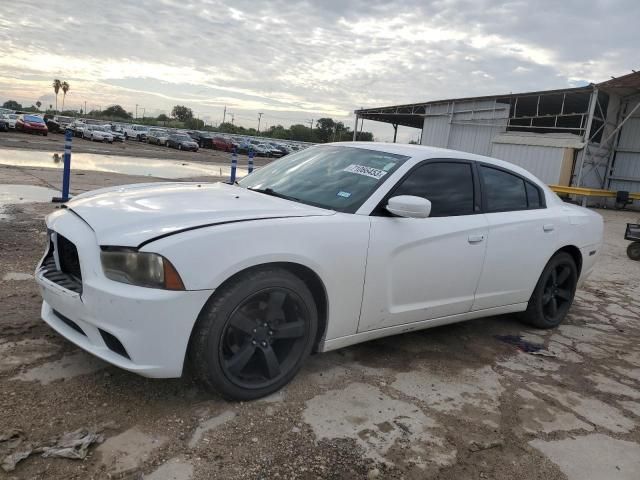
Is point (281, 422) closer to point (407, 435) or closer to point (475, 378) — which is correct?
point (407, 435)

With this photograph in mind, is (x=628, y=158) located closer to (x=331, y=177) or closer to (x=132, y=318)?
(x=331, y=177)

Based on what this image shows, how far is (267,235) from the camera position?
2.92m

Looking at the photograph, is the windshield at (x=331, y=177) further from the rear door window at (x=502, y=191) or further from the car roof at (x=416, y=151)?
the rear door window at (x=502, y=191)

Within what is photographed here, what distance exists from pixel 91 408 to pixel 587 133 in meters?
22.0

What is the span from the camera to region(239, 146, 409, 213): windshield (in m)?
3.54

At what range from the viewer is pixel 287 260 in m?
2.97

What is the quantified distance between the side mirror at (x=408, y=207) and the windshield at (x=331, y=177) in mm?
230

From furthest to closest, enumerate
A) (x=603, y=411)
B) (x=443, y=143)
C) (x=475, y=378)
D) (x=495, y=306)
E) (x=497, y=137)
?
1. (x=443, y=143)
2. (x=497, y=137)
3. (x=495, y=306)
4. (x=475, y=378)
5. (x=603, y=411)

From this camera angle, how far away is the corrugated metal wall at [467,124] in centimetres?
2519

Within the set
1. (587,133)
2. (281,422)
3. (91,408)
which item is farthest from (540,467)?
(587,133)

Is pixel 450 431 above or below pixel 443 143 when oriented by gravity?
below

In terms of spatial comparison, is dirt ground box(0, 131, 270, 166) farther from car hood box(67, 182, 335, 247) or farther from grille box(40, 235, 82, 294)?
grille box(40, 235, 82, 294)

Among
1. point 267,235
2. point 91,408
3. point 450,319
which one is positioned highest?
point 267,235

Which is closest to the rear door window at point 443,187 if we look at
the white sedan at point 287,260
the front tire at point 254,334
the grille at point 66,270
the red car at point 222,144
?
the white sedan at point 287,260
